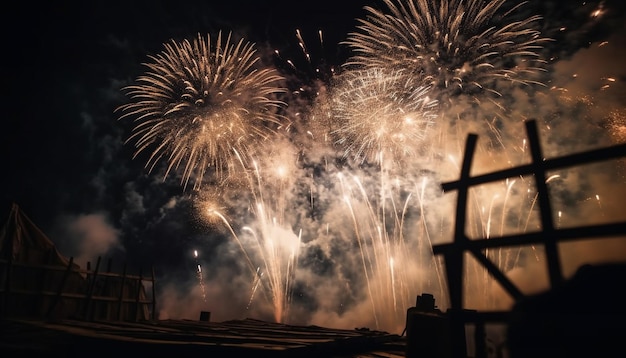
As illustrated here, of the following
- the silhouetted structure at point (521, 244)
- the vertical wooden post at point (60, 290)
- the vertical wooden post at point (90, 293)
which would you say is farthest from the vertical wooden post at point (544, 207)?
the vertical wooden post at point (90, 293)

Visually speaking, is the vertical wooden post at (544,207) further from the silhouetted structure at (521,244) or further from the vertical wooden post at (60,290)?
the vertical wooden post at (60,290)

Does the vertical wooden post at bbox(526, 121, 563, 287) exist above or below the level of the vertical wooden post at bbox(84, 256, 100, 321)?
above

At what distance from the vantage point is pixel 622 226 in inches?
101

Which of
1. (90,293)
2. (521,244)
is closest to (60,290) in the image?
(90,293)

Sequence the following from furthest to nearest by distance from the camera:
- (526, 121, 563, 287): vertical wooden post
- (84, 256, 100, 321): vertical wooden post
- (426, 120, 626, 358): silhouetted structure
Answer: (84, 256, 100, 321): vertical wooden post → (526, 121, 563, 287): vertical wooden post → (426, 120, 626, 358): silhouetted structure

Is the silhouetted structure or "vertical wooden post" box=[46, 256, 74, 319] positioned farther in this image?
"vertical wooden post" box=[46, 256, 74, 319]

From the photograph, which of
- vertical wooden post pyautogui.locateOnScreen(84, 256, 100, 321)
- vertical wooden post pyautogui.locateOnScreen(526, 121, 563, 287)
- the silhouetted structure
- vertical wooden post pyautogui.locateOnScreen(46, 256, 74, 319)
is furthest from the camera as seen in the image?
vertical wooden post pyautogui.locateOnScreen(84, 256, 100, 321)

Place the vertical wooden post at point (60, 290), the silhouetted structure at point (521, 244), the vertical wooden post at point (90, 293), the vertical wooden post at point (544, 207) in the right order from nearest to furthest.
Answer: the silhouetted structure at point (521, 244)
the vertical wooden post at point (544, 207)
the vertical wooden post at point (60, 290)
the vertical wooden post at point (90, 293)

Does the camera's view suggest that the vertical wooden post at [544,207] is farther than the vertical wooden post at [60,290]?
No

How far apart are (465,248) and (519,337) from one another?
95 centimetres

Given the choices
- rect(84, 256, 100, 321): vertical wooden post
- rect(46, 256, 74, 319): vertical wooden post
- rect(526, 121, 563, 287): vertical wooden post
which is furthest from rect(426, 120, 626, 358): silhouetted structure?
rect(84, 256, 100, 321): vertical wooden post

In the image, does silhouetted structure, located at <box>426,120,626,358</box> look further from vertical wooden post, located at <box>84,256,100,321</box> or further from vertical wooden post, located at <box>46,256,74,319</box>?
vertical wooden post, located at <box>84,256,100,321</box>

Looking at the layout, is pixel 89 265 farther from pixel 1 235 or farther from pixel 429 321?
pixel 429 321

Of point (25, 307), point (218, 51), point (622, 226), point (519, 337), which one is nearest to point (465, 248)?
point (519, 337)
